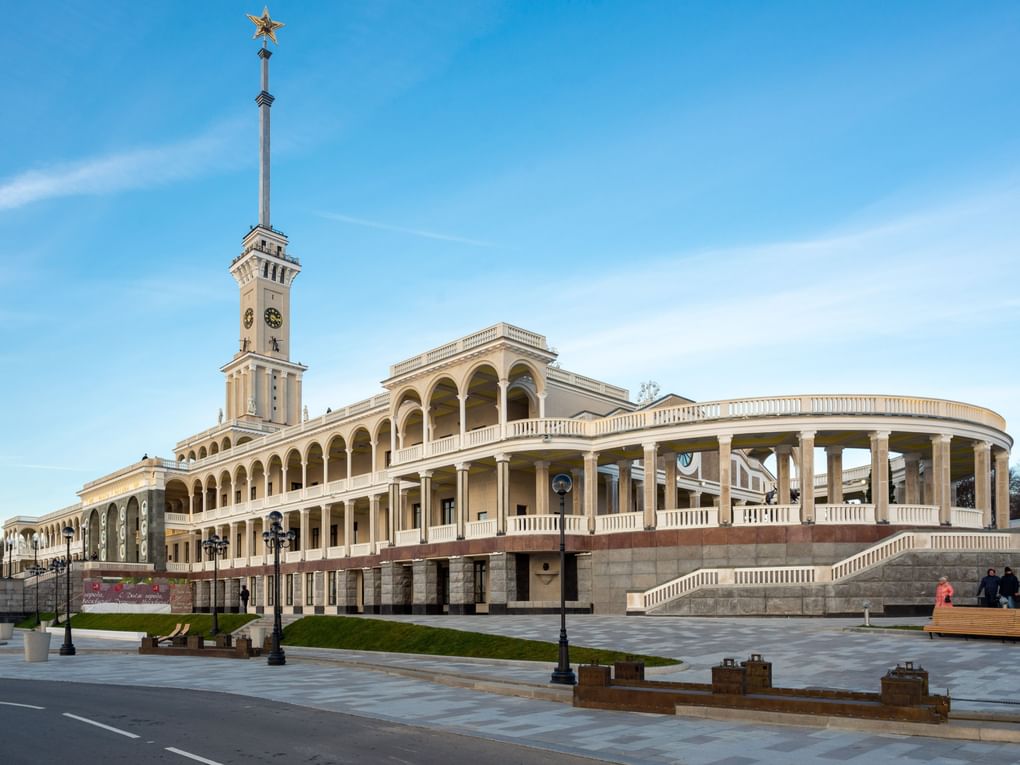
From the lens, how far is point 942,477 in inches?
1453

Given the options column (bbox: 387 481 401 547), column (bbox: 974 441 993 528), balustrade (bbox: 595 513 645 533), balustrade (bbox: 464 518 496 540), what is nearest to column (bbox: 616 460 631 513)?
balustrade (bbox: 595 513 645 533)

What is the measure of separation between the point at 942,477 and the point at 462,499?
21192mm

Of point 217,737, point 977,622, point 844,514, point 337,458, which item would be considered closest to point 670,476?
point 844,514

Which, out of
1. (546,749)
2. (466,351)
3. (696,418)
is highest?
(466,351)

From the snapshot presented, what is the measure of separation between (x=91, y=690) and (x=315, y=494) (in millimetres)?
43482

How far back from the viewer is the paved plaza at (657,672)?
11.6 m

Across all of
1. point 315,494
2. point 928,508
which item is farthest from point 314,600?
point 928,508

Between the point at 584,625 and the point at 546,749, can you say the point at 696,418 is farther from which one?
the point at 546,749

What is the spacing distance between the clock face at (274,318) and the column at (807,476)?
213ft

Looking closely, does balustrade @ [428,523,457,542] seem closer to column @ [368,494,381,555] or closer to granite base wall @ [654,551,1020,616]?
column @ [368,494,381,555]

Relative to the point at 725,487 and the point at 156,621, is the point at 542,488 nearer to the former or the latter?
the point at 725,487

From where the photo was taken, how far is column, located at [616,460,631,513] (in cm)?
4562

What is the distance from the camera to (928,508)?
36344mm

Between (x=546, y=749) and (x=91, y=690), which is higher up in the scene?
(x=546, y=749)
